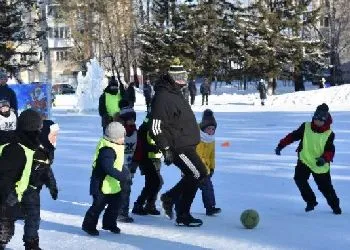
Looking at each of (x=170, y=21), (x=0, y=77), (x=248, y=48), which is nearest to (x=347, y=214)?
(x=0, y=77)

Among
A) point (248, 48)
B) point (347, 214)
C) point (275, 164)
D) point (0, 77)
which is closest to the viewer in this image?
point (347, 214)

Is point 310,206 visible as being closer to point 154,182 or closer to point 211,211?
point 211,211

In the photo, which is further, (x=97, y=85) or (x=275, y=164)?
(x=97, y=85)

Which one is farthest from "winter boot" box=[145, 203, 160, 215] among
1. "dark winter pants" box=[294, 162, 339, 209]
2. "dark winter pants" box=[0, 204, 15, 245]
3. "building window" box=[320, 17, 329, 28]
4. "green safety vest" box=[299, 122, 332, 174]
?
"building window" box=[320, 17, 329, 28]

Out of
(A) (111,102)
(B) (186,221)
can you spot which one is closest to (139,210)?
(B) (186,221)

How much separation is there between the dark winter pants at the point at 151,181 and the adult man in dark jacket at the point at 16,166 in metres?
2.30

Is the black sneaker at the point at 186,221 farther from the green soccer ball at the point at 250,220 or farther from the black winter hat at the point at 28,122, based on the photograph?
the black winter hat at the point at 28,122

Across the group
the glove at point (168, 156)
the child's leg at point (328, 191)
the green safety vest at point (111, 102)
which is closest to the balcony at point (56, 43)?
the green safety vest at point (111, 102)

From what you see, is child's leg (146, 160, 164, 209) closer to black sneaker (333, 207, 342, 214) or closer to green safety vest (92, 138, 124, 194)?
green safety vest (92, 138, 124, 194)

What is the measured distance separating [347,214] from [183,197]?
214 centimetres

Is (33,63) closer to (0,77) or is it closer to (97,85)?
(97,85)

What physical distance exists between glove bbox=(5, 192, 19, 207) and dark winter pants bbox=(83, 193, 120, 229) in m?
1.25

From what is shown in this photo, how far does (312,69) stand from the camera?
51.2 metres

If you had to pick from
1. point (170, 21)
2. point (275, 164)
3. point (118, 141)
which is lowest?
point (275, 164)
